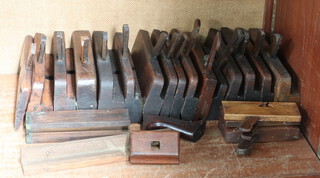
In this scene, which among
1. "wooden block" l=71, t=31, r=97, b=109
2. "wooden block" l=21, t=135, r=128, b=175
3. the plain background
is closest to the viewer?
"wooden block" l=21, t=135, r=128, b=175

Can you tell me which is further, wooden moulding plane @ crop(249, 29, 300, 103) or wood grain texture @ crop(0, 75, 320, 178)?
wooden moulding plane @ crop(249, 29, 300, 103)

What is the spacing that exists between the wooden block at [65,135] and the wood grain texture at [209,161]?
0.11 feet

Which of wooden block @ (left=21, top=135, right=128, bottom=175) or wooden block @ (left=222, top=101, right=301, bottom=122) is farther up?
wooden block @ (left=222, top=101, right=301, bottom=122)

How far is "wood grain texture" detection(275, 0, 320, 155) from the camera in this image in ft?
4.57

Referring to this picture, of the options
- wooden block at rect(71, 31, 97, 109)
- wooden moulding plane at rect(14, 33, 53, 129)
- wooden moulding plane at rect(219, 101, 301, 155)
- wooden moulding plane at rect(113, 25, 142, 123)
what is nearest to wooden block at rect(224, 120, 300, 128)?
wooden moulding plane at rect(219, 101, 301, 155)

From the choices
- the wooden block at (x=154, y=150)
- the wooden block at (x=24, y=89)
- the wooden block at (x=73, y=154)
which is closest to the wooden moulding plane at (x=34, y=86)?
the wooden block at (x=24, y=89)

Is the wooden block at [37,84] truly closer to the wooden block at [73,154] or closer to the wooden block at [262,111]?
the wooden block at [73,154]

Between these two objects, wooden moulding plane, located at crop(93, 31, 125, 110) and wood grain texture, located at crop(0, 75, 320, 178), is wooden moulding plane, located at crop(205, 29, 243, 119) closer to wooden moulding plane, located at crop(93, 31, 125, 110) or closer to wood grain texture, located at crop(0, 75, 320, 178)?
wood grain texture, located at crop(0, 75, 320, 178)

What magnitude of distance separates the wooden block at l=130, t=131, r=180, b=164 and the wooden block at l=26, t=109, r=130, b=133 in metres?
0.09

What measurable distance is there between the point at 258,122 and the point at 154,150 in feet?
0.96

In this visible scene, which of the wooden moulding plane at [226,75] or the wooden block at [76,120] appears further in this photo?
the wooden moulding plane at [226,75]

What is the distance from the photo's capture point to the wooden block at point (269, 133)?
141 centimetres

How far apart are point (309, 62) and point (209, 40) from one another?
0.34 meters

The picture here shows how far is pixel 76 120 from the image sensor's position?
136 centimetres
